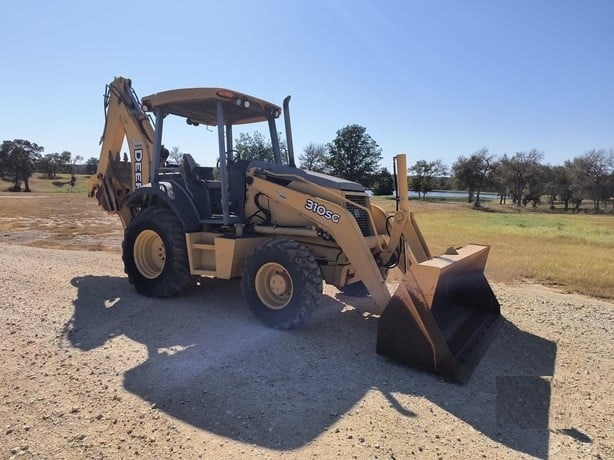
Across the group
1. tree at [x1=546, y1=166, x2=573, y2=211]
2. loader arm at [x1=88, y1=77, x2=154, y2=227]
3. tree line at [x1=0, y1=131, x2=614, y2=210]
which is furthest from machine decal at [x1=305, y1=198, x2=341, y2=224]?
tree at [x1=546, y1=166, x2=573, y2=211]

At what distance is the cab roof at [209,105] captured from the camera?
6086mm

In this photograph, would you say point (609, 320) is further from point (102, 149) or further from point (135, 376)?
point (102, 149)

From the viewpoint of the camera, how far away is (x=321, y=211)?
212 inches

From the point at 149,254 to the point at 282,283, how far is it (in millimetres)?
2812

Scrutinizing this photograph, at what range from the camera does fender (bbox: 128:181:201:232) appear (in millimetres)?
6363

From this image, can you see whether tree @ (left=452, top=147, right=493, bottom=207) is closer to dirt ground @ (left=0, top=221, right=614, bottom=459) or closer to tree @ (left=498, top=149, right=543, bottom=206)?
tree @ (left=498, top=149, right=543, bottom=206)

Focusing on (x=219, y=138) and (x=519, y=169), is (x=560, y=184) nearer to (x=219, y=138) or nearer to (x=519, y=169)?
(x=519, y=169)

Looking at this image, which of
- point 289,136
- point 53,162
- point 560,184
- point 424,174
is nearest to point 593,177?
point 560,184

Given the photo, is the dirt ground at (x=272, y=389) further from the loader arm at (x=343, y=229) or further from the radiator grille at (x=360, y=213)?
the radiator grille at (x=360, y=213)

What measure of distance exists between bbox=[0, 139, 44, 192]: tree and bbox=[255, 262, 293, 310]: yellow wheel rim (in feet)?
202

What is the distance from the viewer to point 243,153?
22.7 feet

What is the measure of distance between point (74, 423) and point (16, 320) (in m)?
2.90

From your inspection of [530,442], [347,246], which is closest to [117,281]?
[347,246]

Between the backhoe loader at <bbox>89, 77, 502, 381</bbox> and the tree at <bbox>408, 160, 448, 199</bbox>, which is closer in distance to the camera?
the backhoe loader at <bbox>89, 77, 502, 381</bbox>
